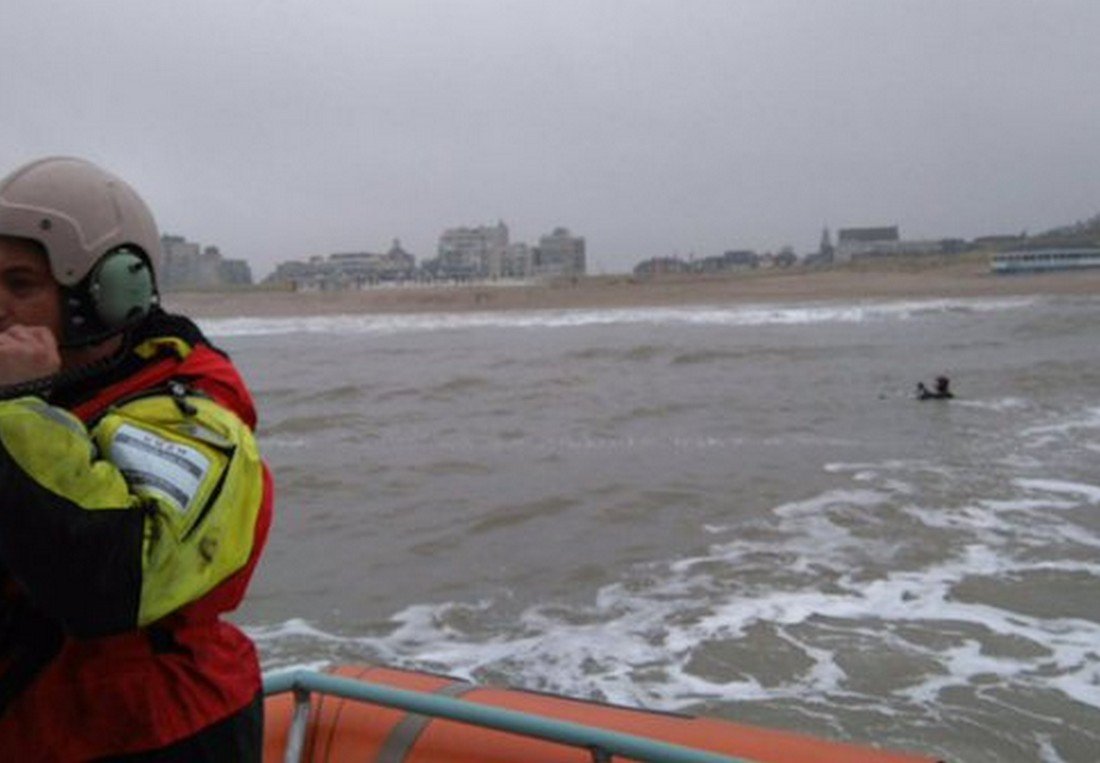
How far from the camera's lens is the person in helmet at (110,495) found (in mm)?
1197

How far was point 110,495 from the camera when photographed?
1.22 meters

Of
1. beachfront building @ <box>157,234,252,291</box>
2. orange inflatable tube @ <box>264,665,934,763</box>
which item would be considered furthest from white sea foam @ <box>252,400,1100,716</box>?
beachfront building @ <box>157,234,252,291</box>

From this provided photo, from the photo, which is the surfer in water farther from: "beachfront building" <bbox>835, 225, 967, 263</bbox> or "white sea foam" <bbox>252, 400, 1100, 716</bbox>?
"beachfront building" <bbox>835, 225, 967, 263</bbox>

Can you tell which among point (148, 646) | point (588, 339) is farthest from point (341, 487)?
point (588, 339)

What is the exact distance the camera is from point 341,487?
10.8 metres

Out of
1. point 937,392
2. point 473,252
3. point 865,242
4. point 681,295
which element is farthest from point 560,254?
point 937,392

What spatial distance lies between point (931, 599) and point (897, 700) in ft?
5.36

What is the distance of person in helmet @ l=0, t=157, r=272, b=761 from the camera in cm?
120

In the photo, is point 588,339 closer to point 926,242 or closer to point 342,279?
point 342,279

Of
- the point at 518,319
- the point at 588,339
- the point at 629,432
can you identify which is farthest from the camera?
the point at 518,319

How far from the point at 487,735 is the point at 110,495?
156 cm

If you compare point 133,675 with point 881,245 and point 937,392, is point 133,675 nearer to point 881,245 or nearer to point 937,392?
point 937,392

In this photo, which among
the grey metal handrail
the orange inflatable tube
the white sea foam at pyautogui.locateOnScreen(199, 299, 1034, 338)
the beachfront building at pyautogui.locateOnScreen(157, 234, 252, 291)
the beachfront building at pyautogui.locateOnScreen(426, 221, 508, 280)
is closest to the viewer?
the grey metal handrail

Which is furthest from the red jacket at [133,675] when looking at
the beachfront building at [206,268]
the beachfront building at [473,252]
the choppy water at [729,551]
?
the beachfront building at [473,252]
